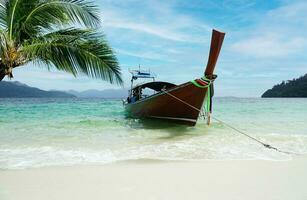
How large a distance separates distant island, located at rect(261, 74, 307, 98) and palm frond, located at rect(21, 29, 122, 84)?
9626 cm

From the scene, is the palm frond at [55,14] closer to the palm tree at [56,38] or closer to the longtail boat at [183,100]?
the palm tree at [56,38]

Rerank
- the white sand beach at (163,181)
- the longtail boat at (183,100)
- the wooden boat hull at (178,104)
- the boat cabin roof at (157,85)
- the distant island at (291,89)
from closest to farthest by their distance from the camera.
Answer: the white sand beach at (163,181) → the longtail boat at (183,100) → the wooden boat hull at (178,104) → the boat cabin roof at (157,85) → the distant island at (291,89)

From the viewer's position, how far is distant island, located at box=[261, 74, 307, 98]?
305 feet

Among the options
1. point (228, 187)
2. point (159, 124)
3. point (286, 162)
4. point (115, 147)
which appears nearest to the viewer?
point (228, 187)

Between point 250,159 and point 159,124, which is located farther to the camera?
point 159,124

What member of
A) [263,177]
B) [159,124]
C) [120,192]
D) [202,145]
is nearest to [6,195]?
[120,192]

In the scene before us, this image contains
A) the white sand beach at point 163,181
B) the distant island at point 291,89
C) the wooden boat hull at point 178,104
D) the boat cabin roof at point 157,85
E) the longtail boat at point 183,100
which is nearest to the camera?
the white sand beach at point 163,181

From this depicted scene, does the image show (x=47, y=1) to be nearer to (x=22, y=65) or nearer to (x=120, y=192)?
(x=22, y=65)

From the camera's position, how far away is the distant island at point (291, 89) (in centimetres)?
9294

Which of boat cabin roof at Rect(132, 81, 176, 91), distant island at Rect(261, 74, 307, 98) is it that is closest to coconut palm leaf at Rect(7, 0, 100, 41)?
boat cabin roof at Rect(132, 81, 176, 91)

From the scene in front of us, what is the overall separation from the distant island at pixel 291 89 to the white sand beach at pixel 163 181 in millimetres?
94752

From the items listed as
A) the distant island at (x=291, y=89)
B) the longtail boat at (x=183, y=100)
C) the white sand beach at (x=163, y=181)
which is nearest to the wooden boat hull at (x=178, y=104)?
the longtail boat at (x=183, y=100)

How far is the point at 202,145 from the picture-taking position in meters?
8.23

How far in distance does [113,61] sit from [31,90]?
480ft
